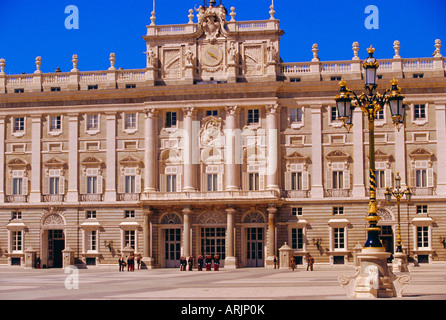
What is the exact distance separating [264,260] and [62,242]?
58.6ft

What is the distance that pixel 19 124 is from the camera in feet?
234

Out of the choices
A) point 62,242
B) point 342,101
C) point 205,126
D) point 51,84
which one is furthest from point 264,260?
point 342,101

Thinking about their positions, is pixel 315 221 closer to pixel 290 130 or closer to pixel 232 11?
pixel 290 130

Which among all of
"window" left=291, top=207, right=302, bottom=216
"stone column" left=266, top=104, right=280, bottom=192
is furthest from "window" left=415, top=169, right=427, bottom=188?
"stone column" left=266, top=104, right=280, bottom=192

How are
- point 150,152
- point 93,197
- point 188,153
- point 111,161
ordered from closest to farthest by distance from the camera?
point 188,153 < point 150,152 < point 111,161 < point 93,197

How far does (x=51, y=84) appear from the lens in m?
71.2

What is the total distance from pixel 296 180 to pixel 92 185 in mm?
17553

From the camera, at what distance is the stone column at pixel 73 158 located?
69.8 meters

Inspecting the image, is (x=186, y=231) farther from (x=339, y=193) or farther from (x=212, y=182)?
(x=339, y=193)

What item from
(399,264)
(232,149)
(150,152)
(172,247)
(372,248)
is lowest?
(399,264)

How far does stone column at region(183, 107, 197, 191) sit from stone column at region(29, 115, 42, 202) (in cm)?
1293

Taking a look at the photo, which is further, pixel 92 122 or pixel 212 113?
pixel 92 122

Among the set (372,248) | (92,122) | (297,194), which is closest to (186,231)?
(297,194)

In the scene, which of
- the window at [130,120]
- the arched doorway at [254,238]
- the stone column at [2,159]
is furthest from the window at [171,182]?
the stone column at [2,159]
